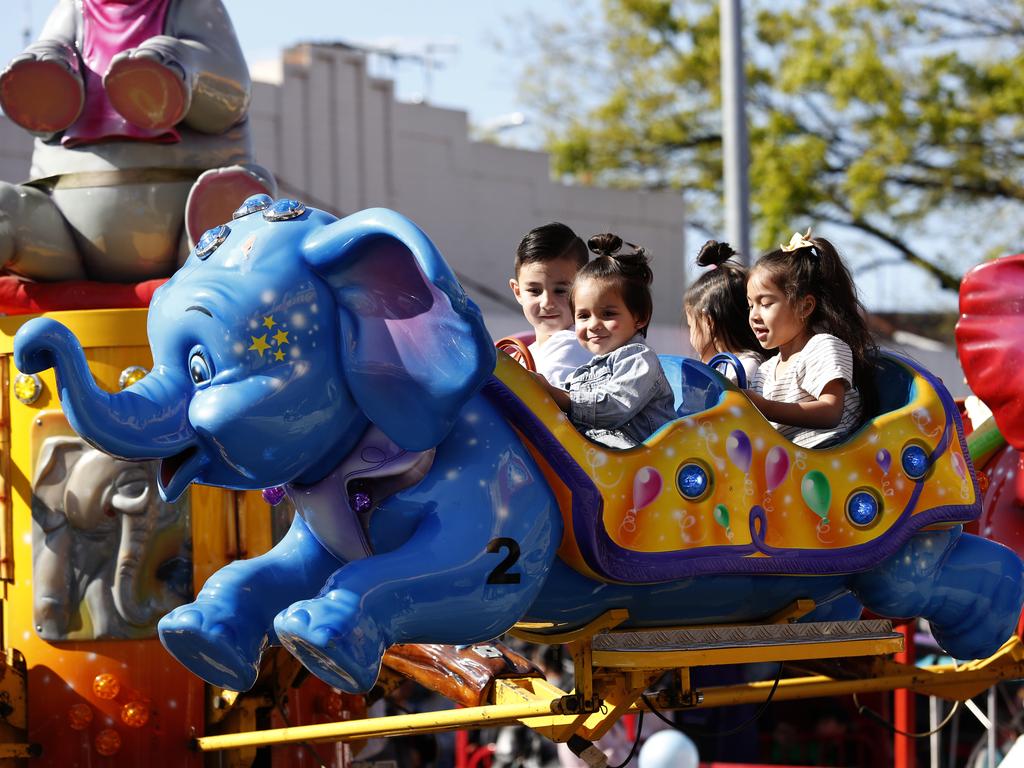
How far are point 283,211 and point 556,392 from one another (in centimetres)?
71

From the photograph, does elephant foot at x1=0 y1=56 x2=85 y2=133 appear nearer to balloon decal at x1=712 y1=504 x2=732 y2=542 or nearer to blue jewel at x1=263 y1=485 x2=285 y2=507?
blue jewel at x1=263 y1=485 x2=285 y2=507

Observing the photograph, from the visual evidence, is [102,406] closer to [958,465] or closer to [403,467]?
[403,467]

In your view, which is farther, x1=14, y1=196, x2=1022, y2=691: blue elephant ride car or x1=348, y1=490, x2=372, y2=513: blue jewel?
x1=348, y1=490, x2=372, y2=513: blue jewel

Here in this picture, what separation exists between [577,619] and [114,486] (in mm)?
1846

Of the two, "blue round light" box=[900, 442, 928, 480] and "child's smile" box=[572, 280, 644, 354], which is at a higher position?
"child's smile" box=[572, 280, 644, 354]

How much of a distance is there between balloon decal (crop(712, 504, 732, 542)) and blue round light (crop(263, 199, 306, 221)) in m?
1.12

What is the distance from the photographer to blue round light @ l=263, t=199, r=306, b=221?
342cm

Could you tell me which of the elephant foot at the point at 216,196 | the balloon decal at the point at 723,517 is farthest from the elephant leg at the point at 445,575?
the elephant foot at the point at 216,196

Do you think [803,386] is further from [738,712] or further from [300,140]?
[300,140]

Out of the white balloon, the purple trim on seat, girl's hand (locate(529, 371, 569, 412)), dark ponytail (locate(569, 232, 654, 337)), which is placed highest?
dark ponytail (locate(569, 232, 654, 337))

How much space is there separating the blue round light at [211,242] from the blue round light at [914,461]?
167 cm

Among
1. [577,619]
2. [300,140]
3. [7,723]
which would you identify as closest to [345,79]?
[300,140]

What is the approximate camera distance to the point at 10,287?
5359 mm

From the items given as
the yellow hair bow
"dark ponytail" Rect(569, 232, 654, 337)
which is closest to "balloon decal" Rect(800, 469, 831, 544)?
"dark ponytail" Rect(569, 232, 654, 337)
